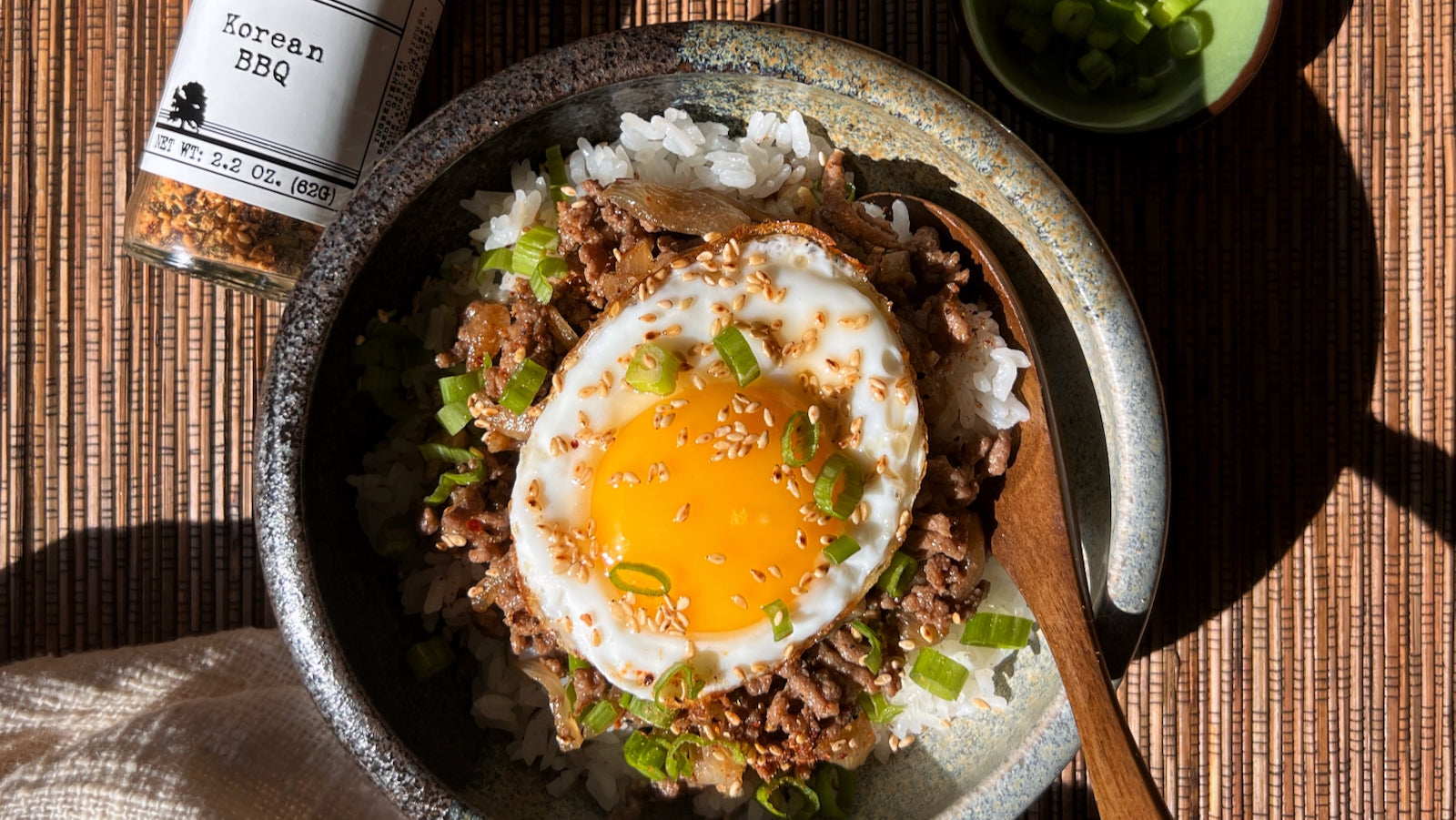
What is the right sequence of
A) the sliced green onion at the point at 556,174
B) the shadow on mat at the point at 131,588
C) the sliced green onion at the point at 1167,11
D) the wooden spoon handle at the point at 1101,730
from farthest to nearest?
1. the shadow on mat at the point at 131,588
2. the sliced green onion at the point at 1167,11
3. the sliced green onion at the point at 556,174
4. the wooden spoon handle at the point at 1101,730

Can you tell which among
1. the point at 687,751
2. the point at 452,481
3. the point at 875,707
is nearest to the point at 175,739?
the point at 452,481

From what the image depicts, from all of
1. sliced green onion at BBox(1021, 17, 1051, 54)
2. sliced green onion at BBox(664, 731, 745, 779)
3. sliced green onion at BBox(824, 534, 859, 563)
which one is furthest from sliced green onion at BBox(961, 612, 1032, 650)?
sliced green onion at BBox(1021, 17, 1051, 54)

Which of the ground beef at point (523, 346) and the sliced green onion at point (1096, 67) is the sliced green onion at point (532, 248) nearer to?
the ground beef at point (523, 346)

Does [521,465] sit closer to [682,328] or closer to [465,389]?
[465,389]

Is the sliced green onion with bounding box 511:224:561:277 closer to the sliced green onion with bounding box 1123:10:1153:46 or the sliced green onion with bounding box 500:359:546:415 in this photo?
the sliced green onion with bounding box 500:359:546:415

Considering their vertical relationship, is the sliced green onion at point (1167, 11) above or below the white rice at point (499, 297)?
above

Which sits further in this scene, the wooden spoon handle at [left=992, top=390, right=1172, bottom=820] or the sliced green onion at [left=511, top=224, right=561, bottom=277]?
the sliced green onion at [left=511, top=224, right=561, bottom=277]

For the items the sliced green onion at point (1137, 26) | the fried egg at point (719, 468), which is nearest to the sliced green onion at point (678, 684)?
the fried egg at point (719, 468)

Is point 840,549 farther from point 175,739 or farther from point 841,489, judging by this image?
point 175,739
